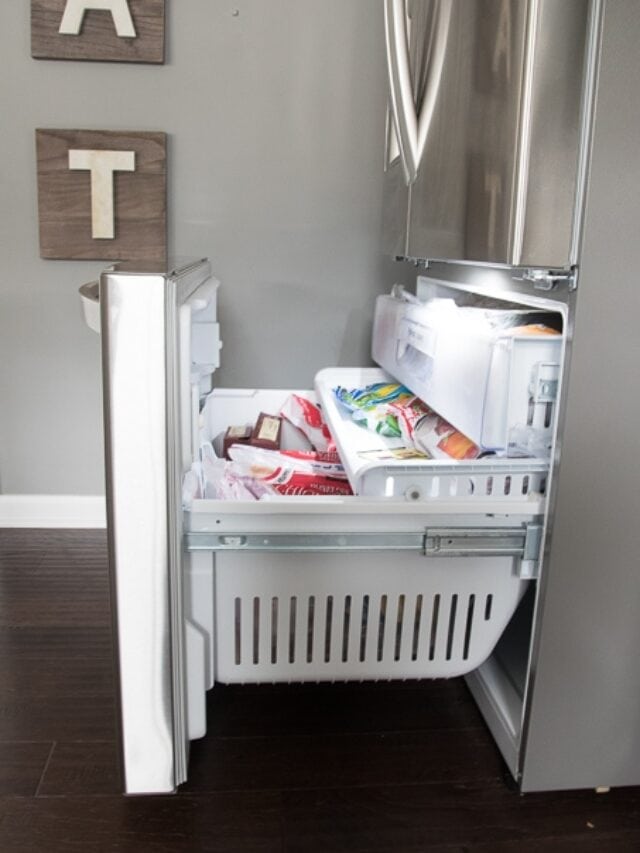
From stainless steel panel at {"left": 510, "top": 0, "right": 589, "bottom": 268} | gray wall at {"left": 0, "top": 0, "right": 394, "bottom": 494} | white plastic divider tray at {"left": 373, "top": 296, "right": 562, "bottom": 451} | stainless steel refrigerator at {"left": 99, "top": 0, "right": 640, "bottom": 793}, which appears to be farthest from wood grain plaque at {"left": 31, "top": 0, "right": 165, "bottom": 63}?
stainless steel panel at {"left": 510, "top": 0, "right": 589, "bottom": 268}

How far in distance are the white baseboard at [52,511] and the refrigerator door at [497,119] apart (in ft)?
5.24

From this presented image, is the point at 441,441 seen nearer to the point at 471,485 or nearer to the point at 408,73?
the point at 471,485

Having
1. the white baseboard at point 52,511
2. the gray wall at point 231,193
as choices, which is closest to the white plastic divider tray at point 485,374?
the gray wall at point 231,193

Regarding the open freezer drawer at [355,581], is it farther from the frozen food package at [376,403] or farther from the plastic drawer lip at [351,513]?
the frozen food package at [376,403]

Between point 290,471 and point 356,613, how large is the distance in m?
0.45

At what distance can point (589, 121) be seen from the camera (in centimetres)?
103

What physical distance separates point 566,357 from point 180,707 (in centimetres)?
81

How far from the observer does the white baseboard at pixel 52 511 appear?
2449mm

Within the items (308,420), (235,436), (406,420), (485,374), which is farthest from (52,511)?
(485,374)

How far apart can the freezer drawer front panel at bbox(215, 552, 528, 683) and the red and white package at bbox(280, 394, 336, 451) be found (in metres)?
0.73

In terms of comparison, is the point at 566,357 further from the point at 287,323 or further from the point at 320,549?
the point at 287,323

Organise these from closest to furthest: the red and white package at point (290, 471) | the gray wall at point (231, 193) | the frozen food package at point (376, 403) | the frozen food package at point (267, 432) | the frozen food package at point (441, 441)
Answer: the frozen food package at point (441, 441) → the red and white package at point (290, 471) → the frozen food package at point (376, 403) → the frozen food package at point (267, 432) → the gray wall at point (231, 193)

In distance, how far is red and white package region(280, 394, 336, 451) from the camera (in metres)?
2.00

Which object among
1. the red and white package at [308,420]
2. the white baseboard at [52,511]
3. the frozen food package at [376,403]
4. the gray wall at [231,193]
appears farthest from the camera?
the white baseboard at [52,511]
